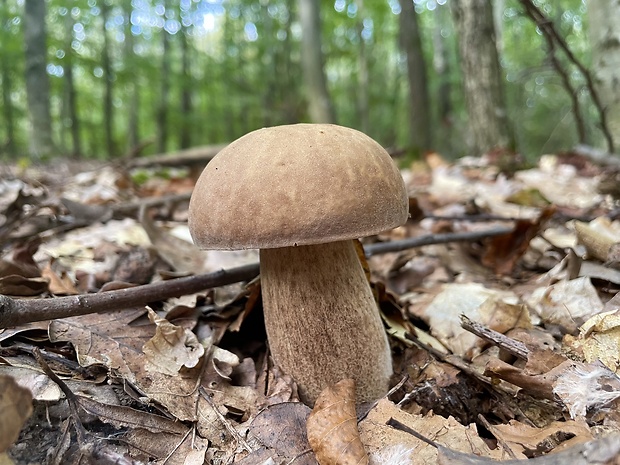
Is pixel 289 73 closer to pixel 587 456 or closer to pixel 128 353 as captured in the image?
pixel 128 353

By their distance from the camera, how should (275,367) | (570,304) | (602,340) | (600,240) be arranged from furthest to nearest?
1. (600,240)
2. (570,304)
3. (275,367)
4. (602,340)

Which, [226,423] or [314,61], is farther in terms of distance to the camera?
[314,61]

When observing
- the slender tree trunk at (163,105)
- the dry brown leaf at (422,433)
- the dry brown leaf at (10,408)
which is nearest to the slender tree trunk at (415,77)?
the dry brown leaf at (422,433)

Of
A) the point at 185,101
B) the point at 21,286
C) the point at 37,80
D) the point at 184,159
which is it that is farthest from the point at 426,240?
the point at 185,101

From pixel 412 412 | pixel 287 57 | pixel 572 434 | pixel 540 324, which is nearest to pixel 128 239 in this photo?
pixel 412 412

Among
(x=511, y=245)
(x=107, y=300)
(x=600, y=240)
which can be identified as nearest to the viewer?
(x=107, y=300)

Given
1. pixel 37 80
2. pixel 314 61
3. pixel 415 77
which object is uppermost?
pixel 37 80

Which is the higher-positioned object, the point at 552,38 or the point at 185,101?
the point at 185,101
